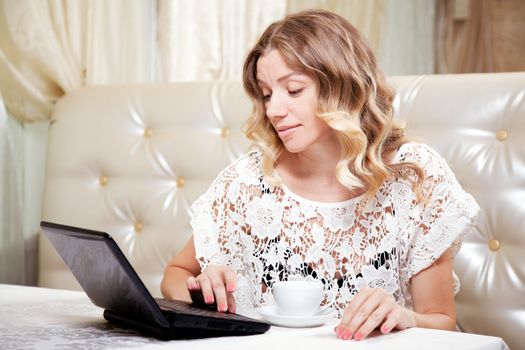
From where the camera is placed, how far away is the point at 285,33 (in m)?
1.64

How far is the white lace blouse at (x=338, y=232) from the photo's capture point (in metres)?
1.58

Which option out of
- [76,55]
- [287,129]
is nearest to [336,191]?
[287,129]

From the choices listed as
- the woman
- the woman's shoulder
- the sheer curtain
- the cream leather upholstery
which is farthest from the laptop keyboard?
the sheer curtain

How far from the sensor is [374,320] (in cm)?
106

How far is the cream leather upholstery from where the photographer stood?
5.96 ft

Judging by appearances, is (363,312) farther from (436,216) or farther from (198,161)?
(198,161)

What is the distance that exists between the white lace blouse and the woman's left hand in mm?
468

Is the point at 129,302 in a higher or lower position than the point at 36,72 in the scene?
lower

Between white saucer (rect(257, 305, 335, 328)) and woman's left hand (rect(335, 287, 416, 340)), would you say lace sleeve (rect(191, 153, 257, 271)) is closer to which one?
white saucer (rect(257, 305, 335, 328))

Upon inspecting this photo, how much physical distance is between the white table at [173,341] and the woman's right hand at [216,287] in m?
0.14

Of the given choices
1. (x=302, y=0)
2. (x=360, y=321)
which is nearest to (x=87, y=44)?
(x=302, y=0)

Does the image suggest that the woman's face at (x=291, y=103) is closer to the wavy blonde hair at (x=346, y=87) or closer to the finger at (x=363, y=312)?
the wavy blonde hair at (x=346, y=87)

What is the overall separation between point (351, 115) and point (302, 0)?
136cm

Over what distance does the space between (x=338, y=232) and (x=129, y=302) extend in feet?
2.18
